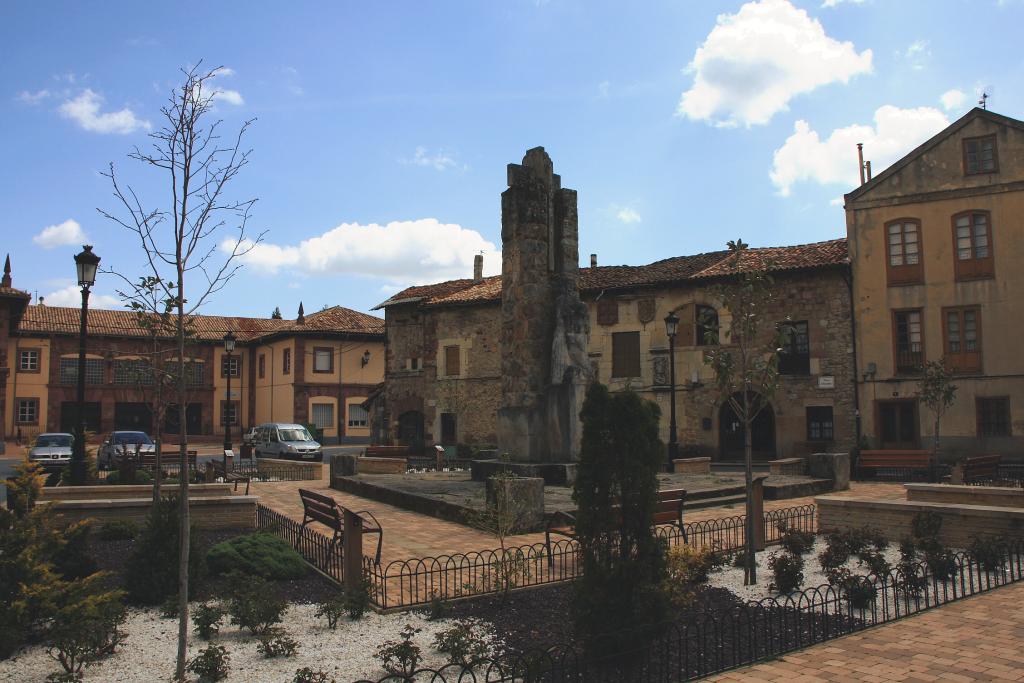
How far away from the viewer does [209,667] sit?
5266 mm

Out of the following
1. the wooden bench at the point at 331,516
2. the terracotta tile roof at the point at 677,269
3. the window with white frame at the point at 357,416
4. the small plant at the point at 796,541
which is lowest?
the small plant at the point at 796,541

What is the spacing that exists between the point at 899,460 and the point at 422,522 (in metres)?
14.0

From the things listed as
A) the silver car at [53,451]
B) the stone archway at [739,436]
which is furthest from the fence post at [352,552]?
the stone archway at [739,436]

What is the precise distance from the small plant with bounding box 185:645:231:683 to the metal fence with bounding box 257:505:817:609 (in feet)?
6.00

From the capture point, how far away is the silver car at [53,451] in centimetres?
2283

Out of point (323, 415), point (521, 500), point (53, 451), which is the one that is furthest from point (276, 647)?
point (323, 415)

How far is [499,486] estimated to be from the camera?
32.3ft

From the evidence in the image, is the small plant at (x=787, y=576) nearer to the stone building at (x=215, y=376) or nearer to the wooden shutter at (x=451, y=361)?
the wooden shutter at (x=451, y=361)

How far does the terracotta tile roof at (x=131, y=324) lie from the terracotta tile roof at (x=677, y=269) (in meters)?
11.7

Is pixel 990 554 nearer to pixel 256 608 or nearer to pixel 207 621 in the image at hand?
pixel 256 608

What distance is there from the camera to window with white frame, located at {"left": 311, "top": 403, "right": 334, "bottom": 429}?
45.7 meters

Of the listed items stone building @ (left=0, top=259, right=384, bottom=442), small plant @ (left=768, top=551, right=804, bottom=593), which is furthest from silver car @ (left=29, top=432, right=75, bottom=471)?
small plant @ (left=768, top=551, right=804, bottom=593)

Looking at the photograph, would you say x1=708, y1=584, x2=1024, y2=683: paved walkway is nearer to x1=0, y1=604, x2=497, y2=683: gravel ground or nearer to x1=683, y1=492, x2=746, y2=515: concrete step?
x1=0, y1=604, x2=497, y2=683: gravel ground

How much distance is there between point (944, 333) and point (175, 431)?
43.8 m
